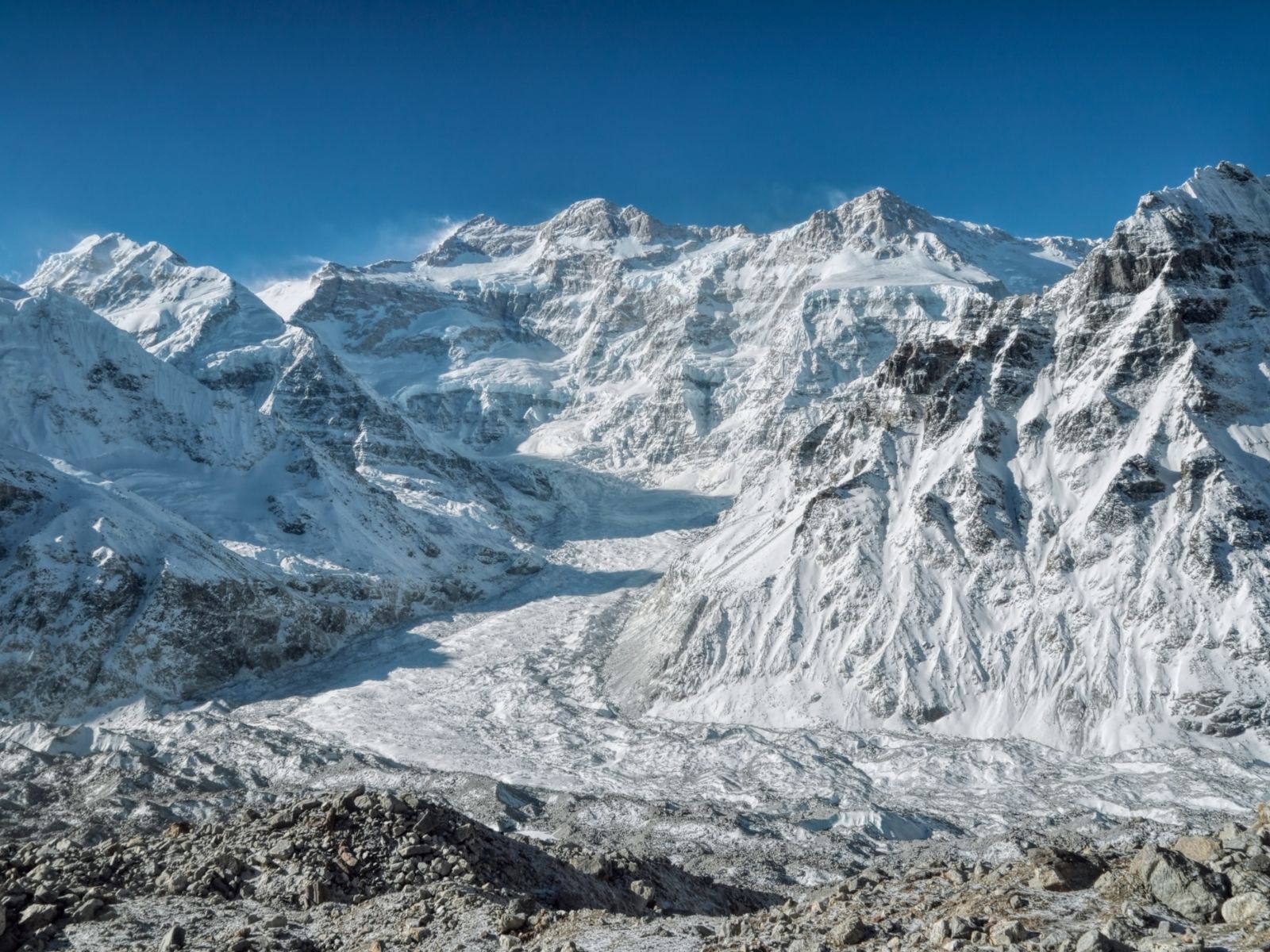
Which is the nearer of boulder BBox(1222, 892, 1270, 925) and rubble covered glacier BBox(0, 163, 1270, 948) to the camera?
boulder BBox(1222, 892, 1270, 925)

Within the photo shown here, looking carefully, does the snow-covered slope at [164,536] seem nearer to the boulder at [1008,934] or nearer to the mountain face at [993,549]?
the mountain face at [993,549]

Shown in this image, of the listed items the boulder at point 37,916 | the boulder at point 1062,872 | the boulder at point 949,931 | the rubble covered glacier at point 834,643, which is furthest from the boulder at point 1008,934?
the boulder at point 37,916

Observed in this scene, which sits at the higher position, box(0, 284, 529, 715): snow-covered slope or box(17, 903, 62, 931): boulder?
box(0, 284, 529, 715): snow-covered slope

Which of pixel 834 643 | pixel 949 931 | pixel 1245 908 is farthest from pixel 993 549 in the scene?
pixel 949 931

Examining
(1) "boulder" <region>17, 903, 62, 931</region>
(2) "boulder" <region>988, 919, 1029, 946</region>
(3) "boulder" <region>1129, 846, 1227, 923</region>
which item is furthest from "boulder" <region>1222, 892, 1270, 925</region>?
(1) "boulder" <region>17, 903, 62, 931</region>

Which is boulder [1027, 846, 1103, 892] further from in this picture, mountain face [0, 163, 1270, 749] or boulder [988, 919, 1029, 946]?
mountain face [0, 163, 1270, 749]

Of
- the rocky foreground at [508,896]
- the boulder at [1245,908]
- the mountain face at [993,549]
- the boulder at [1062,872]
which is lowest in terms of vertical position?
the rocky foreground at [508,896]
